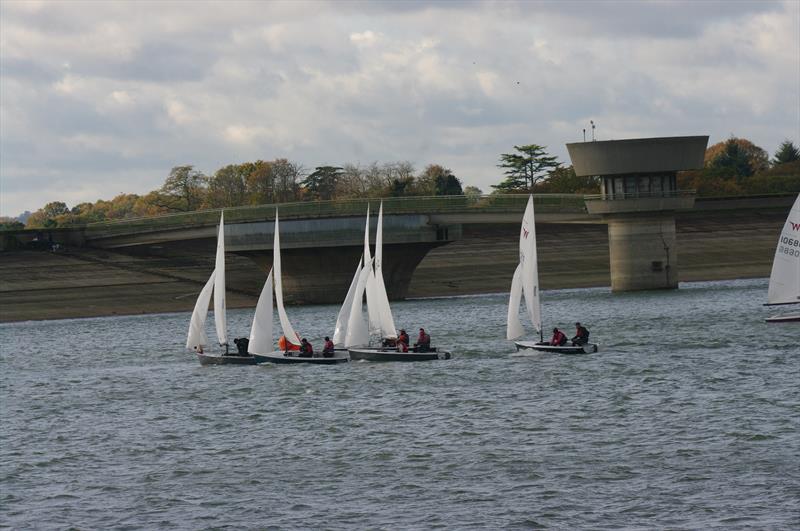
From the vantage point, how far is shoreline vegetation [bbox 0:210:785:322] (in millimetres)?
133125

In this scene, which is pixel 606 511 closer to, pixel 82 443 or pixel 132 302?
pixel 82 443

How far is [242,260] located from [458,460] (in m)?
114

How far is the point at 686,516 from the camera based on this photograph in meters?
31.3

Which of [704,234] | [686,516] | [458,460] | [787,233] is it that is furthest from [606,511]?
[704,234]

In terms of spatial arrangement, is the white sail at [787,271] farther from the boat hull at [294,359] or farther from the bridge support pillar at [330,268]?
the bridge support pillar at [330,268]

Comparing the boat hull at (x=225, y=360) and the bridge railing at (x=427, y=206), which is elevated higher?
the bridge railing at (x=427, y=206)

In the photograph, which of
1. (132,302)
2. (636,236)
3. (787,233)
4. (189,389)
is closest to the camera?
(189,389)

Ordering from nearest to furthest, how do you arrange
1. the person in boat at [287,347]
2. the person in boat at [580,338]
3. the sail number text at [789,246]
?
the person in boat at [580,338], the person in boat at [287,347], the sail number text at [789,246]

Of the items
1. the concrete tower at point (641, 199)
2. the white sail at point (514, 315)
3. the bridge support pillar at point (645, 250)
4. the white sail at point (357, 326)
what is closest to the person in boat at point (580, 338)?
the white sail at point (514, 315)

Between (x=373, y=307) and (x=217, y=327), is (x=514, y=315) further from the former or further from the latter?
(x=217, y=327)

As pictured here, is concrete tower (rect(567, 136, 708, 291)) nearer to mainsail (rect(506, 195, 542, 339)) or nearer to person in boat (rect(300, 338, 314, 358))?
mainsail (rect(506, 195, 542, 339))

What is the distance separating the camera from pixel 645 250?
118m

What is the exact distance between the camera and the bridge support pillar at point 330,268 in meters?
125

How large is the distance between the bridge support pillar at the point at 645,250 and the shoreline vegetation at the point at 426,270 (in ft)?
74.1
